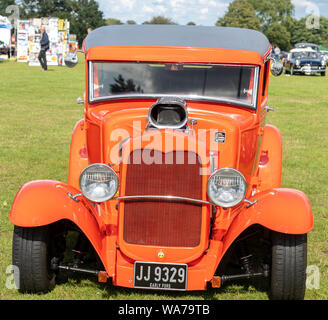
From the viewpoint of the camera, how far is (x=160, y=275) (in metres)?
3.46

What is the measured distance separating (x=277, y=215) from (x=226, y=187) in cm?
43

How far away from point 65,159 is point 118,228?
→ 4.90 metres

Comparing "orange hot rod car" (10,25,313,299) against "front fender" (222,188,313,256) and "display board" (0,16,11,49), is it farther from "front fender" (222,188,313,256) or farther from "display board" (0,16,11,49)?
"display board" (0,16,11,49)

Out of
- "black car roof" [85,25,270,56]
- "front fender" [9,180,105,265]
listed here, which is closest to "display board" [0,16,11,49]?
"black car roof" [85,25,270,56]

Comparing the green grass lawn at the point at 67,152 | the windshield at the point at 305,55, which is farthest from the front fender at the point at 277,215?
the windshield at the point at 305,55

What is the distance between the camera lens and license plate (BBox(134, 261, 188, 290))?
3457 mm

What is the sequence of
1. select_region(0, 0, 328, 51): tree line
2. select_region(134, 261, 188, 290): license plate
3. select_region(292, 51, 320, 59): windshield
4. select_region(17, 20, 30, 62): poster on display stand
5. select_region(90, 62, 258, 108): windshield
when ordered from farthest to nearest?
1. select_region(0, 0, 328, 51): tree line
2. select_region(292, 51, 320, 59): windshield
3. select_region(17, 20, 30, 62): poster on display stand
4. select_region(90, 62, 258, 108): windshield
5. select_region(134, 261, 188, 290): license plate

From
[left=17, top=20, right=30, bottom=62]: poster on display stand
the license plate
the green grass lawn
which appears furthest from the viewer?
[left=17, top=20, right=30, bottom=62]: poster on display stand

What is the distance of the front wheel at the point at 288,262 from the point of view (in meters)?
3.55

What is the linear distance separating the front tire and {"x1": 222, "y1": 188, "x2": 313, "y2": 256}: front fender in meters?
1.33

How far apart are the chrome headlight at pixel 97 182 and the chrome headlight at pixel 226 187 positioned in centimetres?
69

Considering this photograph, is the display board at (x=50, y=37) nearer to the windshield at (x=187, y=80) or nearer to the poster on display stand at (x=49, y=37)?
the poster on display stand at (x=49, y=37)

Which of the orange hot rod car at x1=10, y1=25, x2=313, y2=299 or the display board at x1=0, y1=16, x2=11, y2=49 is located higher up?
the orange hot rod car at x1=10, y1=25, x2=313, y2=299
